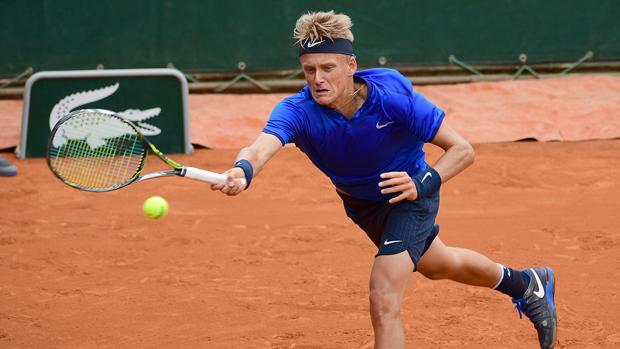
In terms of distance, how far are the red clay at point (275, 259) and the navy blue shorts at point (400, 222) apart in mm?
847

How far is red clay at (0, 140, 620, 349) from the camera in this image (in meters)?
5.35

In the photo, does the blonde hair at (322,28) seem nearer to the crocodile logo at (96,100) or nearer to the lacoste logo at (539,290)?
the lacoste logo at (539,290)

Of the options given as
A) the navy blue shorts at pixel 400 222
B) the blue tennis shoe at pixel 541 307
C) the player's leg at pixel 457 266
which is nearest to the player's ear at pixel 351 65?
the navy blue shorts at pixel 400 222

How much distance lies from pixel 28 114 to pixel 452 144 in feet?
21.4

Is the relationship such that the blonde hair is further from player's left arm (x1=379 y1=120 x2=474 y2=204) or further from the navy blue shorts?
the navy blue shorts

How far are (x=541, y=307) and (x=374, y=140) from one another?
4.55ft

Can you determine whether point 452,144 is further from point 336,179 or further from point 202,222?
point 202,222

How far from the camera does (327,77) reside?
435 cm

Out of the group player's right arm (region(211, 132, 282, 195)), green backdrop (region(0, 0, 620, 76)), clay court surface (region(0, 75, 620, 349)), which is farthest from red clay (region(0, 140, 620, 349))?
green backdrop (region(0, 0, 620, 76))

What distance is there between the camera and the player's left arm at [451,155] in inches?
170

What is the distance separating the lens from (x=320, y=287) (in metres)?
6.11

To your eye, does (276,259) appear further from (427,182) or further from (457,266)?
(427,182)

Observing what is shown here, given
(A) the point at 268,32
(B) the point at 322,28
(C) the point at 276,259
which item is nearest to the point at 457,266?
(B) the point at 322,28

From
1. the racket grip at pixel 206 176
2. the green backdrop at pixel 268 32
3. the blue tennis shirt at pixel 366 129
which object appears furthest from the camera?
the green backdrop at pixel 268 32
